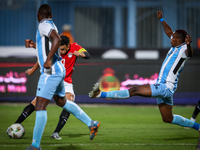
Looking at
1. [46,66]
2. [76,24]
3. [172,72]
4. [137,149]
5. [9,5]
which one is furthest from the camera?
[76,24]

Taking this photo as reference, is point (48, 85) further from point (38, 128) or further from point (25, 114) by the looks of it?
point (25, 114)

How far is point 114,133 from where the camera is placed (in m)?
6.32

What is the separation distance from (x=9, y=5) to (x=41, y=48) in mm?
11177

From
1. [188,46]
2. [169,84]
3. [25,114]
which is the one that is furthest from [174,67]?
[25,114]

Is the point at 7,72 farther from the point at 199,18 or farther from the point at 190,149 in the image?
the point at 199,18

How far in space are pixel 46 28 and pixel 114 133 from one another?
2.85m

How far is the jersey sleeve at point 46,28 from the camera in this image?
435 centimetres

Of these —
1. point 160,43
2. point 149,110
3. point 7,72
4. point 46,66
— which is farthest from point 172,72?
point 160,43

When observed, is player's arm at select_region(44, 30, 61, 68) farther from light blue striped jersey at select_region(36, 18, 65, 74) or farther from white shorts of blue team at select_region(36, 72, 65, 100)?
white shorts of blue team at select_region(36, 72, 65, 100)

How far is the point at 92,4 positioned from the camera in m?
15.3

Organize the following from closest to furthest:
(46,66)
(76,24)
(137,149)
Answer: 1. (46,66)
2. (137,149)
3. (76,24)

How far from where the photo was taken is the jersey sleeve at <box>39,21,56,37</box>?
4352 mm

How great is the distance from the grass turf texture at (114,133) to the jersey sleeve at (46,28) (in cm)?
181

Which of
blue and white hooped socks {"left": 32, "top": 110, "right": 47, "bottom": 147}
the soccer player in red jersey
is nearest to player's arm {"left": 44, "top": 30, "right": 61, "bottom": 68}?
blue and white hooped socks {"left": 32, "top": 110, "right": 47, "bottom": 147}
